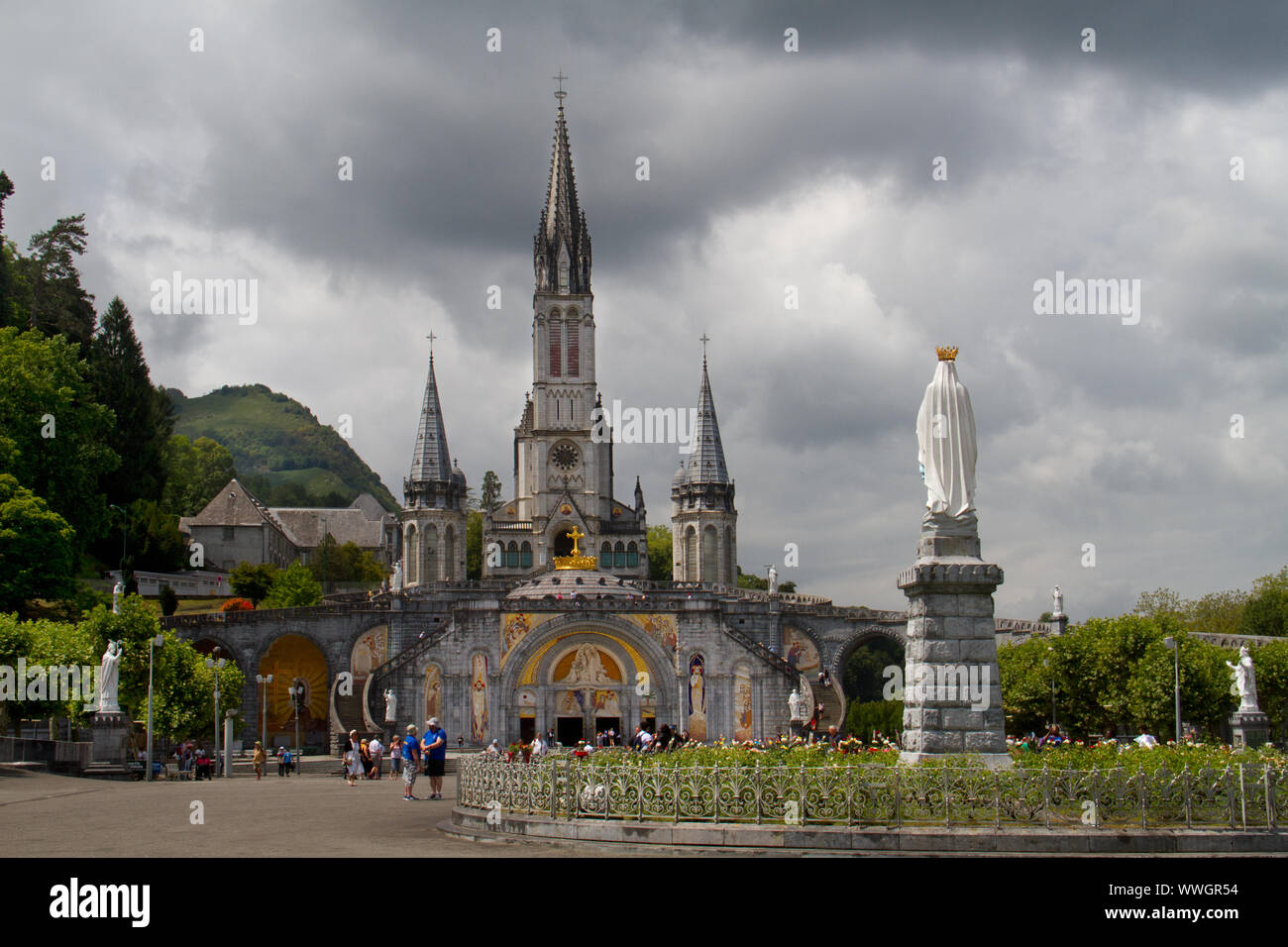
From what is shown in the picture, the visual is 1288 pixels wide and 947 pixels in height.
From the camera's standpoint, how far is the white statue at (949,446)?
59.2 ft

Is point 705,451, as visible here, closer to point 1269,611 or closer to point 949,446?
point 1269,611

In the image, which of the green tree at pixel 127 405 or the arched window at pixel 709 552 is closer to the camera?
the green tree at pixel 127 405

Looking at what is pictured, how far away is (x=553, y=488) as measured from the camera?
295ft

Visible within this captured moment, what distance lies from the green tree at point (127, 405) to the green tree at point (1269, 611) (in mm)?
59103

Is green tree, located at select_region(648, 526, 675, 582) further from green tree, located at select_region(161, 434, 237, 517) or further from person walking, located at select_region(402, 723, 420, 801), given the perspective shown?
person walking, located at select_region(402, 723, 420, 801)

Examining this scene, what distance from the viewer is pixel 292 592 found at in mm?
75375

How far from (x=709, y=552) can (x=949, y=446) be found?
65.7m

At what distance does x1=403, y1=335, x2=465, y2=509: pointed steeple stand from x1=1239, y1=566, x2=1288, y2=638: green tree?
46.6m

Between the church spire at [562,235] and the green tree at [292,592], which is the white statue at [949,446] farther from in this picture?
the church spire at [562,235]

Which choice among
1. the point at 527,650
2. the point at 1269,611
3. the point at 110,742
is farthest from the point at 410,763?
the point at 1269,611

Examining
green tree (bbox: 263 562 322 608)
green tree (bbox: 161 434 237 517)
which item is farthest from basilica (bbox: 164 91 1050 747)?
green tree (bbox: 161 434 237 517)

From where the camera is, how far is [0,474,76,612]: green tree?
140 ft

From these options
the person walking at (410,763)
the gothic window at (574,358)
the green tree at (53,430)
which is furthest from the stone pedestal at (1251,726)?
the gothic window at (574,358)
